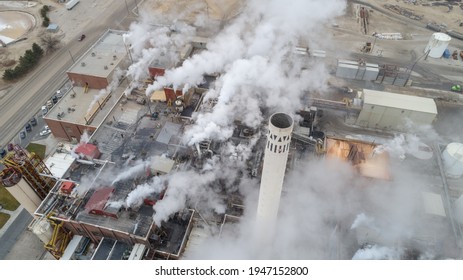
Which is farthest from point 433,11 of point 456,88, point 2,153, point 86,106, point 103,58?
point 2,153

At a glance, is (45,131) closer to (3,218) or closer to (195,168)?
(3,218)

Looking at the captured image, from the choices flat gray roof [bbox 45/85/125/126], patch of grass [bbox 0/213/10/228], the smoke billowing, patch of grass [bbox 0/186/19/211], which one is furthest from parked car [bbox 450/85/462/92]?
patch of grass [bbox 0/213/10/228]

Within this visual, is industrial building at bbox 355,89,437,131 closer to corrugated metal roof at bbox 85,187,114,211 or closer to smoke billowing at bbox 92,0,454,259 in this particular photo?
smoke billowing at bbox 92,0,454,259

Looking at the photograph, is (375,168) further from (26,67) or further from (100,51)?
(26,67)

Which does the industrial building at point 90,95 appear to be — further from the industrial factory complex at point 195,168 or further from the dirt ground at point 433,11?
the dirt ground at point 433,11

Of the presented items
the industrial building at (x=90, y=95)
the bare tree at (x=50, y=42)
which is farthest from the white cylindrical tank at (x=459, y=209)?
the bare tree at (x=50, y=42)

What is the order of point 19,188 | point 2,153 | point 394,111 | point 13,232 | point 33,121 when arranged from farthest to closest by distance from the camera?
point 33,121 → point 394,111 → point 2,153 → point 13,232 → point 19,188

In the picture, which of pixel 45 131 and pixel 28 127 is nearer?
pixel 45 131
